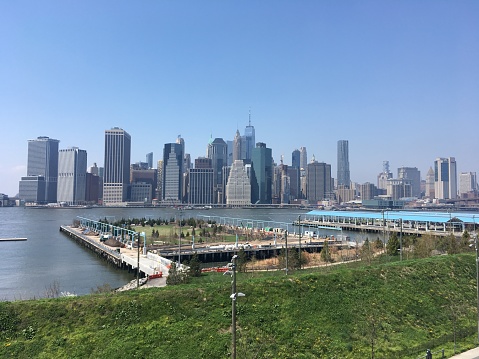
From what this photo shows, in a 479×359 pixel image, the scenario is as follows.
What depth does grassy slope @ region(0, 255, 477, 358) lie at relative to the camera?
15773mm

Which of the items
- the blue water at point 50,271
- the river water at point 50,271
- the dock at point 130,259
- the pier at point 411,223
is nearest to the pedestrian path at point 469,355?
the dock at point 130,259

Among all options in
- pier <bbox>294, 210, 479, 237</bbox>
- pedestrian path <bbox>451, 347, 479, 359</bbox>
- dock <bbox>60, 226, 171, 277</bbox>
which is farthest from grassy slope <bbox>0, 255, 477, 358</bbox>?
pier <bbox>294, 210, 479, 237</bbox>

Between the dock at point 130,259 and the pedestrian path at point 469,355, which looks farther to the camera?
the dock at point 130,259

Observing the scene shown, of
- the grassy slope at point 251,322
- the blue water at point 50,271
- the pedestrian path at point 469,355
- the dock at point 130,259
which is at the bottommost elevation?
the blue water at point 50,271

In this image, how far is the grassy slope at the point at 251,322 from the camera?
15.8 m

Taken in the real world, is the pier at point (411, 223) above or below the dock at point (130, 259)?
above

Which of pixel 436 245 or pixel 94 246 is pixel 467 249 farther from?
pixel 94 246

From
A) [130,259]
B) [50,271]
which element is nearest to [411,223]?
[130,259]

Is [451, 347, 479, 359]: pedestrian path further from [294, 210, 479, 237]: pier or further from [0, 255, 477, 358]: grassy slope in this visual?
[294, 210, 479, 237]: pier

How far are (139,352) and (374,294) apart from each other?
12992mm

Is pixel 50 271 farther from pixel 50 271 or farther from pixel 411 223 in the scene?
pixel 411 223

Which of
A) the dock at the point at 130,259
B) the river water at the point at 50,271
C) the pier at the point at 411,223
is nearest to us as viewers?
the river water at the point at 50,271

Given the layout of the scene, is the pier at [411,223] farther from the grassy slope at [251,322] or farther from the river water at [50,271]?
the grassy slope at [251,322]

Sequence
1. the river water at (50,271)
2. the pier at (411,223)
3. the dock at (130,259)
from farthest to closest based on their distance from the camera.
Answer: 1. the pier at (411,223)
2. the dock at (130,259)
3. the river water at (50,271)
